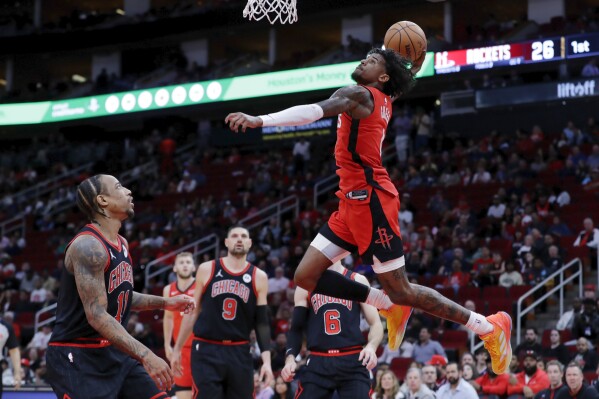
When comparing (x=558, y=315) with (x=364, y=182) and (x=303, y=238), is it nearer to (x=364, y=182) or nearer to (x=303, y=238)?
(x=303, y=238)

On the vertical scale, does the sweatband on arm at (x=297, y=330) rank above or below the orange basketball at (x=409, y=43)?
below

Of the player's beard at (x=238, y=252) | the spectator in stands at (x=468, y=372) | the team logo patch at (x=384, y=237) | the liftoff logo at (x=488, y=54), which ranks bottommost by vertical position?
the spectator in stands at (x=468, y=372)

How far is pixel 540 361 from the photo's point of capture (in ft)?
44.9

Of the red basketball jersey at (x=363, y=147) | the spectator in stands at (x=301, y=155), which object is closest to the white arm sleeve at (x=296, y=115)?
the red basketball jersey at (x=363, y=147)

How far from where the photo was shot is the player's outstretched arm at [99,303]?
609cm

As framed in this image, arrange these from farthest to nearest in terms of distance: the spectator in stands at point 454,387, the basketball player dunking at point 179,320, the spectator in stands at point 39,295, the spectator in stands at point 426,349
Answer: the spectator in stands at point 39,295, the spectator in stands at point 426,349, the spectator in stands at point 454,387, the basketball player dunking at point 179,320

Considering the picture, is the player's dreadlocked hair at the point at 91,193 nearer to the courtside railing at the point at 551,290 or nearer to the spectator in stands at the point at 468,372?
Answer: the spectator in stands at the point at 468,372

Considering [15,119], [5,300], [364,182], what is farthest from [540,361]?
[15,119]

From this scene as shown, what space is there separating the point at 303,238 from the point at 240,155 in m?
8.27

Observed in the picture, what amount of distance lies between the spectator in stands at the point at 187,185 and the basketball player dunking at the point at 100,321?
70.6 feet

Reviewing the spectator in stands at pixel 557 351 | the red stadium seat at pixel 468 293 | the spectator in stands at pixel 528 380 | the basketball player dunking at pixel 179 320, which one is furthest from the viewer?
the red stadium seat at pixel 468 293

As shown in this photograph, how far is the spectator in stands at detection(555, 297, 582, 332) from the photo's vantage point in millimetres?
15664

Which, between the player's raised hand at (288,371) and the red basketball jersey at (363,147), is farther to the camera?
the player's raised hand at (288,371)

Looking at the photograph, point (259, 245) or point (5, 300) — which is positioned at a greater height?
point (259, 245)
